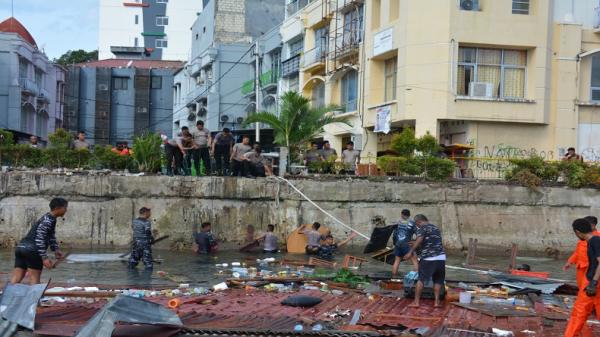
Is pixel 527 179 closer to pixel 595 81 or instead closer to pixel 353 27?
pixel 595 81

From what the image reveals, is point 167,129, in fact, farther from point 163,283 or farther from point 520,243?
point 163,283

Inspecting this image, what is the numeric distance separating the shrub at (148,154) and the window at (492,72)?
12795 mm

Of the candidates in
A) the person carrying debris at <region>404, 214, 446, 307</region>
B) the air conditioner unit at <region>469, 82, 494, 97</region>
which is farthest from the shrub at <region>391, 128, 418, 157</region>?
the person carrying debris at <region>404, 214, 446, 307</region>

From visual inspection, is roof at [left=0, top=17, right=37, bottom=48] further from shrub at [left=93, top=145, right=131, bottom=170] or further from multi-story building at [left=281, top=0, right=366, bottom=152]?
shrub at [left=93, top=145, right=131, bottom=170]

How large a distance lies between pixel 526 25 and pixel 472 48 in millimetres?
2319

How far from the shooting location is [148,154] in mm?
24031

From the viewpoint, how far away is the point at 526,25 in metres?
29.9

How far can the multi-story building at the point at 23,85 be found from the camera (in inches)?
1815

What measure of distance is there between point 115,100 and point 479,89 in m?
43.3

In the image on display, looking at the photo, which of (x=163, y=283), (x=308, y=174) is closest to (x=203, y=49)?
(x=308, y=174)

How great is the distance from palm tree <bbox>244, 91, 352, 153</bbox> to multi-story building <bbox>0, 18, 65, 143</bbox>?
2559 centimetres

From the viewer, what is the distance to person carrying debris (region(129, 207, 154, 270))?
1686 centimetres

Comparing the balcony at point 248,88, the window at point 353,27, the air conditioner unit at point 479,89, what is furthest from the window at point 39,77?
the air conditioner unit at point 479,89

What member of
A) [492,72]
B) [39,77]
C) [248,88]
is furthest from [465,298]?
[39,77]
